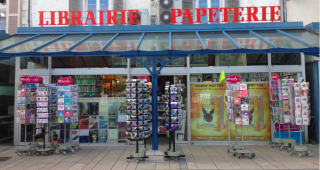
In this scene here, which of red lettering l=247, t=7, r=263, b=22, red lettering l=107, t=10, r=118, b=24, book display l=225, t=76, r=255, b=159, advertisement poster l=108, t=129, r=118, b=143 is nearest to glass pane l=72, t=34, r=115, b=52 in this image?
red lettering l=107, t=10, r=118, b=24

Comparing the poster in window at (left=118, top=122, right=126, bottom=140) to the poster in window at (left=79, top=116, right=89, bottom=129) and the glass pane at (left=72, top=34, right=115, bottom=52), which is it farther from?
the glass pane at (left=72, top=34, right=115, bottom=52)

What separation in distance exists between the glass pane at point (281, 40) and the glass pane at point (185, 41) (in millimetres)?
2104

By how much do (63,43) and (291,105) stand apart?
23.7ft

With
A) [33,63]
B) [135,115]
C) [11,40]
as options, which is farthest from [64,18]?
[135,115]

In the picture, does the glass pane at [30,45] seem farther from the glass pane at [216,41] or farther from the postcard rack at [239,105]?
the postcard rack at [239,105]

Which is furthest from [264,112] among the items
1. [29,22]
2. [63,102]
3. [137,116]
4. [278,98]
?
[29,22]

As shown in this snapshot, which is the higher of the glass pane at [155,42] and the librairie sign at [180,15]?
the librairie sign at [180,15]

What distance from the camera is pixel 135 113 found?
696 cm

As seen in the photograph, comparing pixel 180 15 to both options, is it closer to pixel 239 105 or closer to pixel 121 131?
pixel 239 105

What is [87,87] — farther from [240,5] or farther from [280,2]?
[280,2]

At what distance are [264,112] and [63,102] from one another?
23.5 ft

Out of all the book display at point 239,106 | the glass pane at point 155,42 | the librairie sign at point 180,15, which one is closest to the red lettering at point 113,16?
the librairie sign at point 180,15

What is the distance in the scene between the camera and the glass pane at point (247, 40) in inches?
256

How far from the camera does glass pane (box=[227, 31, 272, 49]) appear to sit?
21.4 ft
